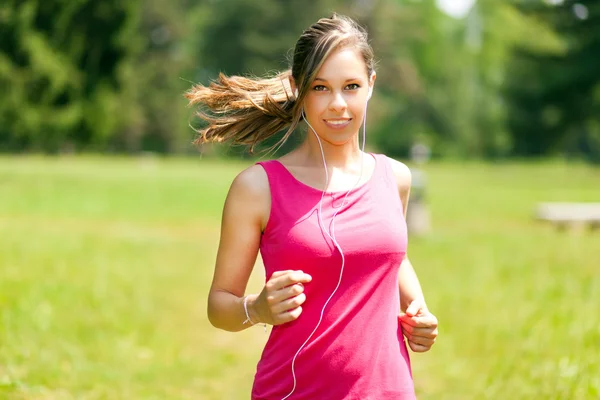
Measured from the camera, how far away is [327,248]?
2848 mm

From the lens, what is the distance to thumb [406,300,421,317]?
3078 mm

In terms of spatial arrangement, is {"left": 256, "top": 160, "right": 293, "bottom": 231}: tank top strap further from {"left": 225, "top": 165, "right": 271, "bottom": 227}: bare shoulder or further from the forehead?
the forehead

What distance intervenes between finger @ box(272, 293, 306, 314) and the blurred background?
1308 millimetres

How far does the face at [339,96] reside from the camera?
9.73ft

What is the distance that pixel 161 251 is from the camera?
51.7 ft

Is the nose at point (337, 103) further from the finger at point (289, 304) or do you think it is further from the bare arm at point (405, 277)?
the finger at point (289, 304)

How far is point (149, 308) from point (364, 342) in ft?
25.1

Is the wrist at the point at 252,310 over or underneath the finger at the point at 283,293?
underneath

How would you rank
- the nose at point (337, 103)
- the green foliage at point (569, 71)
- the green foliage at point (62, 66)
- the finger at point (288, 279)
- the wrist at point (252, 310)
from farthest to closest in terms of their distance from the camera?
the green foliage at point (569, 71), the green foliage at point (62, 66), the nose at point (337, 103), the wrist at point (252, 310), the finger at point (288, 279)

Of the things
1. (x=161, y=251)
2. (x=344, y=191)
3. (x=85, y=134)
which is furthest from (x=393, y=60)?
(x=344, y=191)

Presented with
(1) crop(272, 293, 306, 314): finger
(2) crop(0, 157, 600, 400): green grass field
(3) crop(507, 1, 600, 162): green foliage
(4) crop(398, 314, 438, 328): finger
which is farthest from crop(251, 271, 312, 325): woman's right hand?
(3) crop(507, 1, 600, 162): green foliage

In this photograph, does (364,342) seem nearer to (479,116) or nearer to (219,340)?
(219,340)

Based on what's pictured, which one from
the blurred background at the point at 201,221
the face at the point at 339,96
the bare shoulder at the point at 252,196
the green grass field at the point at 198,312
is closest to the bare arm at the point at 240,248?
the bare shoulder at the point at 252,196

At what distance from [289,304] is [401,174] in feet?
2.82
